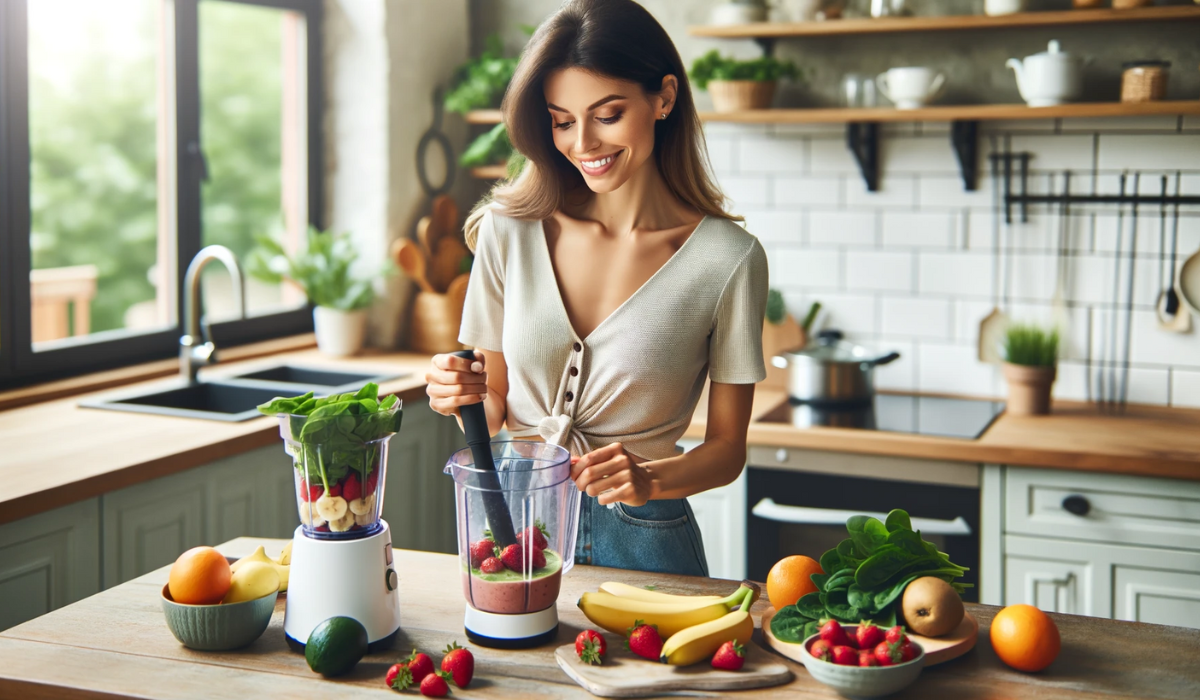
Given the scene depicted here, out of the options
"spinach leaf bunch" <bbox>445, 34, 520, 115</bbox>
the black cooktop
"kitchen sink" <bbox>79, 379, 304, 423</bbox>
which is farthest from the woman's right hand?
"spinach leaf bunch" <bbox>445, 34, 520, 115</bbox>

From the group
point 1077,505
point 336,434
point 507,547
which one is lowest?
point 1077,505

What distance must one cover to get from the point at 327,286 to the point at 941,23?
197cm

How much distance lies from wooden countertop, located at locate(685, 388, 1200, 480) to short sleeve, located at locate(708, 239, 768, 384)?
1.11 m

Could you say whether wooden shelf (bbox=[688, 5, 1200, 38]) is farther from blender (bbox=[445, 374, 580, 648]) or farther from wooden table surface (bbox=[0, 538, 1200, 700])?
blender (bbox=[445, 374, 580, 648])

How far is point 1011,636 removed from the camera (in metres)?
1.33

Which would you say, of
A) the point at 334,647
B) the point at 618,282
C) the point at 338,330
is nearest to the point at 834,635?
the point at 334,647

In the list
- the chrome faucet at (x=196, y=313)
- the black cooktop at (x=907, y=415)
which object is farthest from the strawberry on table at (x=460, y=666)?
the chrome faucet at (x=196, y=313)

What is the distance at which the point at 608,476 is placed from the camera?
1456 millimetres

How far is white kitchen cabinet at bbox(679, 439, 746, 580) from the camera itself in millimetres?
2961

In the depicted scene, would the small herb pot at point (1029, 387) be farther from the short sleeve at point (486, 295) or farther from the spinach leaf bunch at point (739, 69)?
the short sleeve at point (486, 295)

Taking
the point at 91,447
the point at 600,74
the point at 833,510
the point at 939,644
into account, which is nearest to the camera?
the point at 939,644

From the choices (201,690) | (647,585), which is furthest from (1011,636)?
(201,690)

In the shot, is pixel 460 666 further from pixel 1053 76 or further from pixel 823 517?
pixel 1053 76

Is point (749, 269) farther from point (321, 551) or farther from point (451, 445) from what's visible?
point (451, 445)
